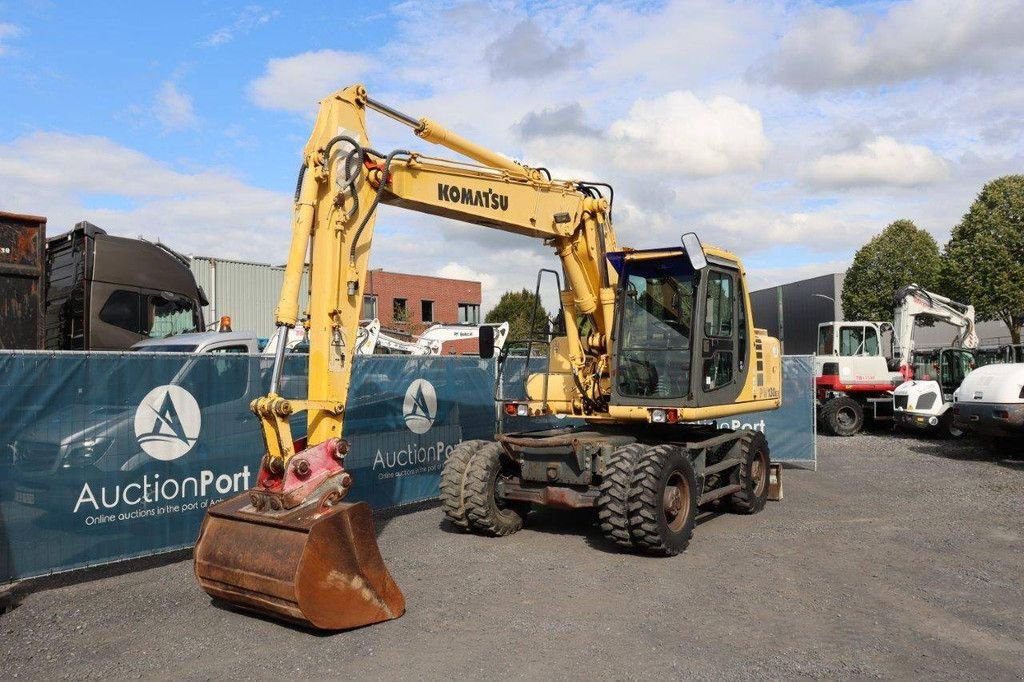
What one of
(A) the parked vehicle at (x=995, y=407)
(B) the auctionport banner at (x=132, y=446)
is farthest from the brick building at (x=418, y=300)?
(B) the auctionport banner at (x=132, y=446)

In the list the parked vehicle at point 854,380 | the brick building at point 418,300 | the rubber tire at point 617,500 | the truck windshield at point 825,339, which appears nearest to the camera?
the rubber tire at point 617,500

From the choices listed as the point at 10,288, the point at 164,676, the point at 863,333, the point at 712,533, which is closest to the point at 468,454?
Result: the point at 712,533

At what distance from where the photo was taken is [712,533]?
28.0 feet

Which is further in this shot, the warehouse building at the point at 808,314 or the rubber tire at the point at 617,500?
the warehouse building at the point at 808,314

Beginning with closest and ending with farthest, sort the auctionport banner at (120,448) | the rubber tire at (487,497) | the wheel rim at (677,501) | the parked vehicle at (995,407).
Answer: the auctionport banner at (120,448), the wheel rim at (677,501), the rubber tire at (487,497), the parked vehicle at (995,407)

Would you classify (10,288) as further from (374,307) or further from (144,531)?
(374,307)

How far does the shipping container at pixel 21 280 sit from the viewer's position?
9734 millimetres

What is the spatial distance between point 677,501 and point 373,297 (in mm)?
30638

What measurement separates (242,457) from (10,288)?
4325 millimetres

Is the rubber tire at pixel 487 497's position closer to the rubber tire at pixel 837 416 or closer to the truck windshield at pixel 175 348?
the truck windshield at pixel 175 348

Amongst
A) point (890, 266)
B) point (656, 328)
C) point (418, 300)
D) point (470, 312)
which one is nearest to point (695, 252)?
point (656, 328)

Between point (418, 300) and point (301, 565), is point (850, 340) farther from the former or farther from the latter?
point (418, 300)

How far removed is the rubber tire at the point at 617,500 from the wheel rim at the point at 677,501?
1.57 feet

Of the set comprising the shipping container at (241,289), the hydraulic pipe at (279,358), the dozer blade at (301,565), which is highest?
the shipping container at (241,289)
